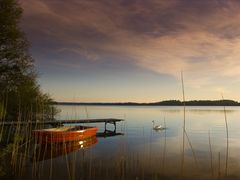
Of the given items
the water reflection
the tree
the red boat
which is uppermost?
the tree

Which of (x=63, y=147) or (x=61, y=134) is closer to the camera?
(x=61, y=134)

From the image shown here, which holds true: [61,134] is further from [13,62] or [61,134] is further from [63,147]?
[13,62]

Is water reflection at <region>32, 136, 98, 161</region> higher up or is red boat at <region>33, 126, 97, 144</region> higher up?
red boat at <region>33, 126, 97, 144</region>

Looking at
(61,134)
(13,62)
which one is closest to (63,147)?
(61,134)

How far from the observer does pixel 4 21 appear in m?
22.7

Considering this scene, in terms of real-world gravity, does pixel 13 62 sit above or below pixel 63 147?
above

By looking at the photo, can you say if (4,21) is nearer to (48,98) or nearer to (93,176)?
(48,98)

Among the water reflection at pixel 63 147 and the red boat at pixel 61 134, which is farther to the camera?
the red boat at pixel 61 134

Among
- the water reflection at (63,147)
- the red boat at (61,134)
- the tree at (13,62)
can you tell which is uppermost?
the tree at (13,62)

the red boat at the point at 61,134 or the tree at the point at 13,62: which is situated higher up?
the tree at the point at 13,62

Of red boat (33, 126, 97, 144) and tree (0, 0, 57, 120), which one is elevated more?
tree (0, 0, 57, 120)

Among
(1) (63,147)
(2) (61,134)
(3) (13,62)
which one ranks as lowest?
(1) (63,147)

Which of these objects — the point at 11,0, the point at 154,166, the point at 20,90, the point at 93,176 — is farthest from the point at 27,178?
Answer: the point at 11,0

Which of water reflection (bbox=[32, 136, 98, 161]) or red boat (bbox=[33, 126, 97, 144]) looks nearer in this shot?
water reflection (bbox=[32, 136, 98, 161])
